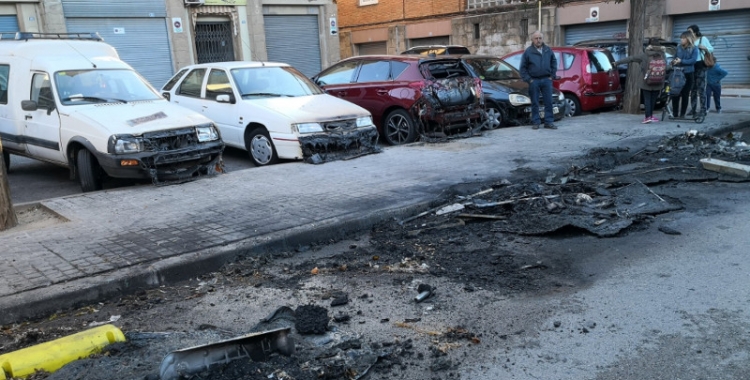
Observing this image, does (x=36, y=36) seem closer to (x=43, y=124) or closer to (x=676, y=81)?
(x=43, y=124)

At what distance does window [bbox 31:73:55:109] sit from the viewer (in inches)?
339

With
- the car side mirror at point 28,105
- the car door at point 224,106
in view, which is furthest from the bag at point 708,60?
the car side mirror at point 28,105

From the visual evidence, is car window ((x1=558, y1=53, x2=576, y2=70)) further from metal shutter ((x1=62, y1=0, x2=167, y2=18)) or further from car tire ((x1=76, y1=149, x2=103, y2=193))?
metal shutter ((x1=62, y1=0, x2=167, y2=18))

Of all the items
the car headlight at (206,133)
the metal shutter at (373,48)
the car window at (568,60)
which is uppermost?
the metal shutter at (373,48)

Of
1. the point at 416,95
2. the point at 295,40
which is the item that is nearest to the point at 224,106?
the point at 416,95

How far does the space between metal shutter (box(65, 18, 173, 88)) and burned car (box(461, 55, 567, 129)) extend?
33.0 feet

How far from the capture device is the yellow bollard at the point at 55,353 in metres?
3.57

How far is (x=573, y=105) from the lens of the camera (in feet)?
48.0

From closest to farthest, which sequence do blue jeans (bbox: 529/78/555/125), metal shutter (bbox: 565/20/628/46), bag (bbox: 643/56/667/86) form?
blue jeans (bbox: 529/78/555/125)
bag (bbox: 643/56/667/86)
metal shutter (bbox: 565/20/628/46)

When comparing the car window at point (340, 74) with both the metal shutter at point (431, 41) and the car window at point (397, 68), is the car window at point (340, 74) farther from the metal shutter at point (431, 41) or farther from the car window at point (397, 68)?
the metal shutter at point (431, 41)

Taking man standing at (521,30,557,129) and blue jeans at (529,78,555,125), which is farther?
blue jeans at (529,78,555,125)

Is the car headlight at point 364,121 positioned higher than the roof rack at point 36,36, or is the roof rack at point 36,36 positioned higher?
the roof rack at point 36,36

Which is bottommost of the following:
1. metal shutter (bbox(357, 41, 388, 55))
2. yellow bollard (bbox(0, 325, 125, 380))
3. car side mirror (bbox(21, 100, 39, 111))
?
yellow bollard (bbox(0, 325, 125, 380))

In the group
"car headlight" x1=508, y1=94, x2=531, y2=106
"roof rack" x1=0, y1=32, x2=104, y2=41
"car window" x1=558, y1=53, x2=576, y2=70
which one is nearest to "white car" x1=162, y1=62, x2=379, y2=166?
"roof rack" x1=0, y1=32, x2=104, y2=41
